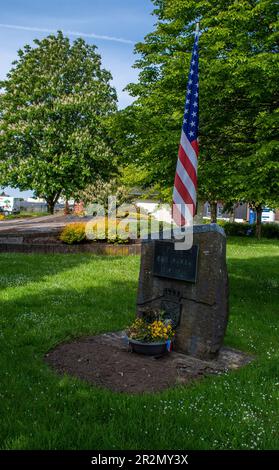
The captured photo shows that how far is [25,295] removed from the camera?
36.3 feet

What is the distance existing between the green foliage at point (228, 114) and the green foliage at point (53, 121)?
23.4 metres

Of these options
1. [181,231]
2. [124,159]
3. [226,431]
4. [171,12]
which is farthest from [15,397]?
[171,12]

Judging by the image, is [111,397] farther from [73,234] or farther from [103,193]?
[103,193]

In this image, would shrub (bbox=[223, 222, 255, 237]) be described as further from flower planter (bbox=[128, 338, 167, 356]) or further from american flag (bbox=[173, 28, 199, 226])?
flower planter (bbox=[128, 338, 167, 356])

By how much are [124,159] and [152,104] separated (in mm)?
2194

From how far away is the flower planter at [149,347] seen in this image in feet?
23.6

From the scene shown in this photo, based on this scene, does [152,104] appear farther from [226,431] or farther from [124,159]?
[226,431]

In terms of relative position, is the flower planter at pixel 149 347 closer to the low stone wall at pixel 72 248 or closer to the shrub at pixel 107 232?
the low stone wall at pixel 72 248

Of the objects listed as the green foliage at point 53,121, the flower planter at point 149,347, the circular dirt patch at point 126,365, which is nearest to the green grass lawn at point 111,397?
the circular dirt patch at point 126,365

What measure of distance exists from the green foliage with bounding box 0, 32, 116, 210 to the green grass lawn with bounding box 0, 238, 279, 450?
87.9ft

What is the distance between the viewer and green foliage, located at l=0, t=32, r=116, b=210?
120 ft

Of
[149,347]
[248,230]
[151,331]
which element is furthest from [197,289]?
[248,230]

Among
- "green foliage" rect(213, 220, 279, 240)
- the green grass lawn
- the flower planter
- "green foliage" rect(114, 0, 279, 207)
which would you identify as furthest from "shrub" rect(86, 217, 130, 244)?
"green foliage" rect(213, 220, 279, 240)

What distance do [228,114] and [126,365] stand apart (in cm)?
806
